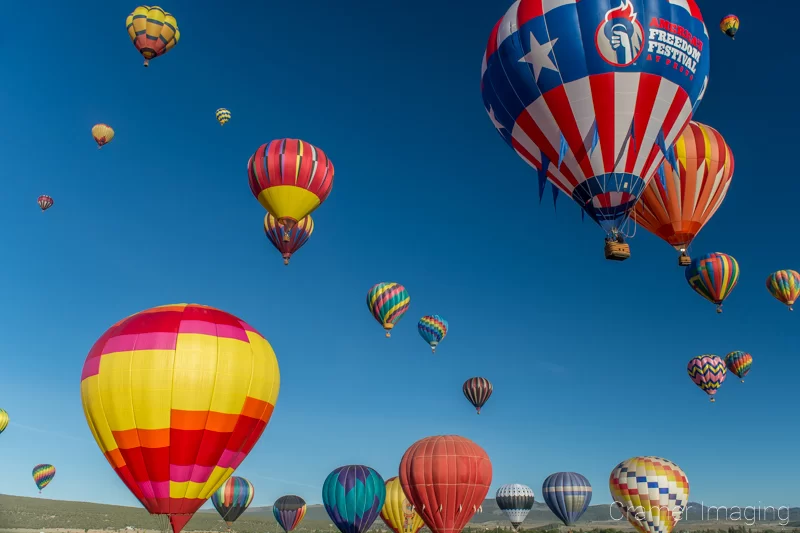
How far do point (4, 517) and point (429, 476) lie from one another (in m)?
73.3

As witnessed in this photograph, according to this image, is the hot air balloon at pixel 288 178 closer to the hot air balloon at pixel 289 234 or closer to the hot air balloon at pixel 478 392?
the hot air balloon at pixel 289 234

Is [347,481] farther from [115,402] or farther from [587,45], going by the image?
[587,45]

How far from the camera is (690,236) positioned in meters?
24.3

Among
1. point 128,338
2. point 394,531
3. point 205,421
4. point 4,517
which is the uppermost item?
point 128,338

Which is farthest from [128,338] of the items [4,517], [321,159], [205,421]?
[4,517]

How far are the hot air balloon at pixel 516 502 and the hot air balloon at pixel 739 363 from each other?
18.6 m

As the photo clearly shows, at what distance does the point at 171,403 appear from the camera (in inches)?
584

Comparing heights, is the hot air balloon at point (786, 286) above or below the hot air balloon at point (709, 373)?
above

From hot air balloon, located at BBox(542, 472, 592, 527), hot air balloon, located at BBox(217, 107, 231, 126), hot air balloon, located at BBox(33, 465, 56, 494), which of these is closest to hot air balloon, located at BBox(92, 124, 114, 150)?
hot air balloon, located at BBox(217, 107, 231, 126)

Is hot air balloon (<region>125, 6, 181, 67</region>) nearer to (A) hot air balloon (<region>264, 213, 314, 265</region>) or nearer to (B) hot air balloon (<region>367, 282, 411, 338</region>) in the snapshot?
(A) hot air balloon (<region>264, 213, 314, 265</region>)

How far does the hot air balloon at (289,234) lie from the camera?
33.8 metres

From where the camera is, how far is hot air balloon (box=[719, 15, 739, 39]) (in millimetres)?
38031

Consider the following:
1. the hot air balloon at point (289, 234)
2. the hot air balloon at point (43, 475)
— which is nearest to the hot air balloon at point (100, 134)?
the hot air balloon at point (289, 234)

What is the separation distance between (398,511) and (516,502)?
17.6m
